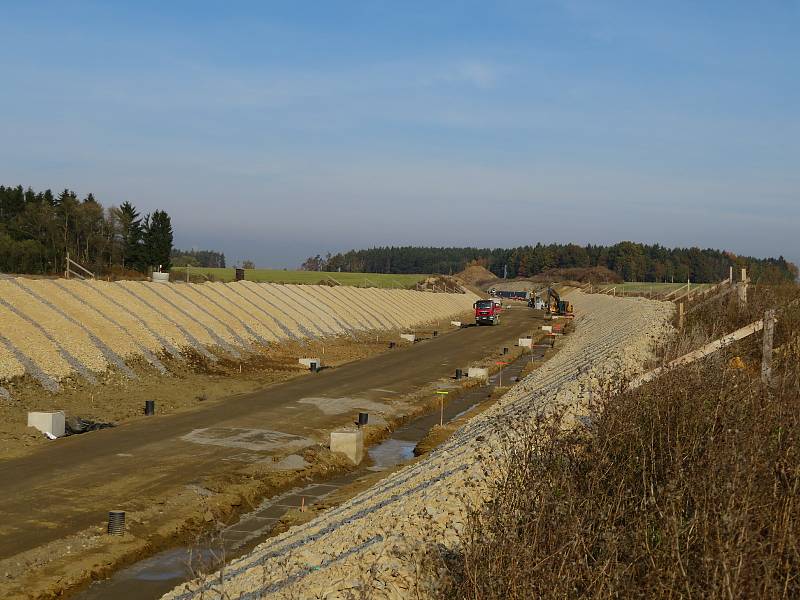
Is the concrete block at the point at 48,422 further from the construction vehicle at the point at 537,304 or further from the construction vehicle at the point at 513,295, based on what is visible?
the construction vehicle at the point at 513,295

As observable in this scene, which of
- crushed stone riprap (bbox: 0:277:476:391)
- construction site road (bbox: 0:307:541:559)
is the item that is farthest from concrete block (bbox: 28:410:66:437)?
crushed stone riprap (bbox: 0:277:476:391)

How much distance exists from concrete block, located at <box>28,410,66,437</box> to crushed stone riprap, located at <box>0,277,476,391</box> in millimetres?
5445

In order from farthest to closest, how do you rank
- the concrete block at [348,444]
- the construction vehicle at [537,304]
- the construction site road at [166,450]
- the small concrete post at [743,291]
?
the construction vehicle at [537,304], the small concrete post at [743,291], the concrete block at [348,444], the construction site road at [166,450]

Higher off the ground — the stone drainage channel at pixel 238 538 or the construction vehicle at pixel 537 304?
the construction vehicle at pixel 537 304

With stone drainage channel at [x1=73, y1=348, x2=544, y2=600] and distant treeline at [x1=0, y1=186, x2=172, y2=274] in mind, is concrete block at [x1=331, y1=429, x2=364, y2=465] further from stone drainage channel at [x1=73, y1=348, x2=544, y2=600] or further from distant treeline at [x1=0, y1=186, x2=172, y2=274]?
distant treeline at [x1=0, y1=186, x2=172, y2=274]

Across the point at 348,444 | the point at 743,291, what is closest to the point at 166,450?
the point at 348,444

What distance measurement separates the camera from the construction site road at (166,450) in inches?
631

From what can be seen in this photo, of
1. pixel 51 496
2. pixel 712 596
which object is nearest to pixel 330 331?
pixel 51 496

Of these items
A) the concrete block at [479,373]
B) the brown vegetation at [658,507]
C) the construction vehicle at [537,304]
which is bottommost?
the concrete block at [479,373]

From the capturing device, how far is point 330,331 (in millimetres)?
56438

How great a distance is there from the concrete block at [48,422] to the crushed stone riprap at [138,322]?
545 cm

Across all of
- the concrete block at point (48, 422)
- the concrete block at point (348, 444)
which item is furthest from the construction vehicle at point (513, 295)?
the concrete block at point (48, 422)

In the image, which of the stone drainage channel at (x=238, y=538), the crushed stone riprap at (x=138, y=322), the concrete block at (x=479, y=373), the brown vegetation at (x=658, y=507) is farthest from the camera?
the concrete block at (x=479, y=373)

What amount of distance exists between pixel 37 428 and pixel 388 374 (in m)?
19.5
